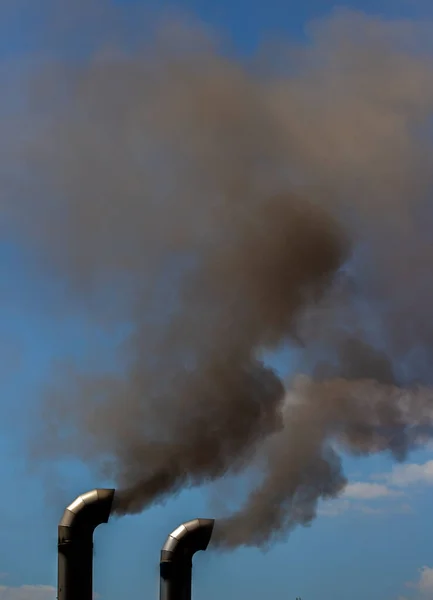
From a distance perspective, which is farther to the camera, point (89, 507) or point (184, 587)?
point (184, 587)

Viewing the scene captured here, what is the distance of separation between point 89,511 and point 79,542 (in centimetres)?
58

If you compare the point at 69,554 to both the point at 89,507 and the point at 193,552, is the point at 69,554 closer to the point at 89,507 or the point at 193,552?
the point at 89,507

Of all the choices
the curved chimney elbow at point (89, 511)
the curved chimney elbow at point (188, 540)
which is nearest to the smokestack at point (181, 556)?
the curved chimney elbow at point (188, 540)

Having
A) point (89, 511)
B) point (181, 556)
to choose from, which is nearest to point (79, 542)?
point (89, 511)

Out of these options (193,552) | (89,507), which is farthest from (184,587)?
(89,507)

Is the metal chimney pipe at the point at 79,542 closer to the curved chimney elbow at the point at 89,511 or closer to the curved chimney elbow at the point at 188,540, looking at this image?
the curved chimney elbow at the point at 89,511

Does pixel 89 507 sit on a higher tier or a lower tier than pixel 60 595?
higher

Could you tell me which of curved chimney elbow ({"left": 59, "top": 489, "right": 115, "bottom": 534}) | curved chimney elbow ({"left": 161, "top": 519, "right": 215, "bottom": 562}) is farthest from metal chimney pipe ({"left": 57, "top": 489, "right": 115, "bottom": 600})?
curved chimney elbow ({"left": 161, "top": 519, "right": 215, "bottom": 562})

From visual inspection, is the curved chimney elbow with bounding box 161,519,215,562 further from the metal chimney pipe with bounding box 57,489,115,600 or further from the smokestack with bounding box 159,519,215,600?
the metal chimney pipe with bounding box 57,489,115,600

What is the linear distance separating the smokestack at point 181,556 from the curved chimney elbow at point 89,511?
2353 millimetres

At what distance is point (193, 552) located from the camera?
22.7 meters

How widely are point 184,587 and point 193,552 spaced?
2.43 ft

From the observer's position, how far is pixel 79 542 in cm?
1998

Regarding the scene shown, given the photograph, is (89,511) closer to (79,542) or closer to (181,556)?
(79,542)
